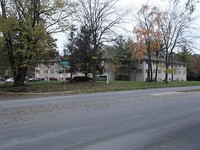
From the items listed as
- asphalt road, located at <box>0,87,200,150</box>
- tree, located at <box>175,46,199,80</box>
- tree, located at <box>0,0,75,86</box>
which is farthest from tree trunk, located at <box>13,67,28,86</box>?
tree, located at <box>175,46,199,80</box>

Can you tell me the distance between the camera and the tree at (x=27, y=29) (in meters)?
35.8

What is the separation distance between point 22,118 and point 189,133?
20.3ft

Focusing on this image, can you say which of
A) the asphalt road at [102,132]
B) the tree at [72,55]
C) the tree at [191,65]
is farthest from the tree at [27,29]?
the tree at [191,65]

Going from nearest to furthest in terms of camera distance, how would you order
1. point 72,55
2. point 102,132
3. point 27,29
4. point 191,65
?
point 102,132
point 27,29
point 72,55
point 191,65

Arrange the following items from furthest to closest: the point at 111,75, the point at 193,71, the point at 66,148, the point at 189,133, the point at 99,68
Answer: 1. the point at 193,71
2. the point at 111,75
3. the point at 99,68
4. the point at 189,133
5. the point at 66,148

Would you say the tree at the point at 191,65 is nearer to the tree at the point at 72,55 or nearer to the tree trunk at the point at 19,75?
the tree at the point at 72,55

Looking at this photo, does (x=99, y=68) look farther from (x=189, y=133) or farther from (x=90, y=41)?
(x=189, y=133)

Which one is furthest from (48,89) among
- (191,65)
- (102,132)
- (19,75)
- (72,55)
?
(191,65)

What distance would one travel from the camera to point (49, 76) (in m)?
110

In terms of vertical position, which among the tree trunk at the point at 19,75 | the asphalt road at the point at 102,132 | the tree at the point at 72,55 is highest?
the tree at the point at 72,55

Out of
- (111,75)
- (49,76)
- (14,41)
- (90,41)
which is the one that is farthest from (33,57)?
(49,76)

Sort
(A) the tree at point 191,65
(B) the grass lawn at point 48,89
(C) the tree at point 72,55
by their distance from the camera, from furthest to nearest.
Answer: (A) the tree at point 191,65 → (C) the tree at point 72,55 → (B) the grass lawn at point 48,89

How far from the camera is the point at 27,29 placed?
35656 millimetres

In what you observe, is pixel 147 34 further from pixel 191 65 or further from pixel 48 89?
pixel 191 65
